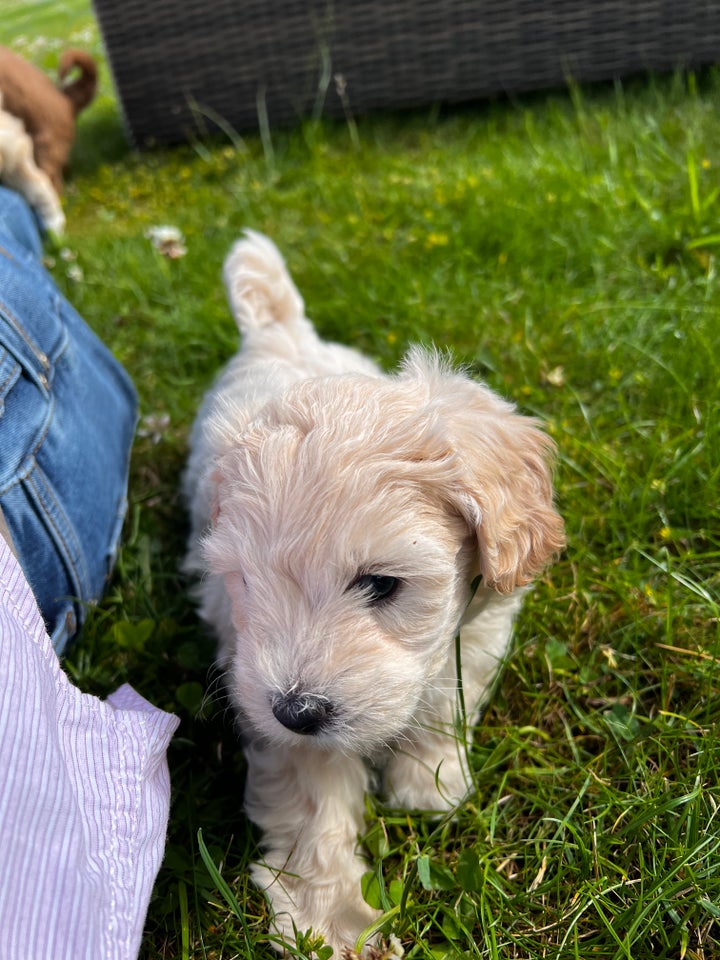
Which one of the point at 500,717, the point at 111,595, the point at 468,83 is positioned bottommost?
the point at 500,717

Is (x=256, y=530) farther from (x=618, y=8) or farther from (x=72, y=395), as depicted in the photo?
(x=618, y=8)

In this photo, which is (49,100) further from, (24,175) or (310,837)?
(310,837)

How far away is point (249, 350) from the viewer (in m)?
2.92

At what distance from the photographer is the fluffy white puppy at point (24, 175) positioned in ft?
14.2

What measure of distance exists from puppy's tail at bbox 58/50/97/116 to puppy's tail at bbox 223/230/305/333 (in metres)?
4.00

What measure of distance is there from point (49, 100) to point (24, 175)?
1.28 m

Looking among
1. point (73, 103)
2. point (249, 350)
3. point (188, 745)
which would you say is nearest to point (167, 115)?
point (73, 103)

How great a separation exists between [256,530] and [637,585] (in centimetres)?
136

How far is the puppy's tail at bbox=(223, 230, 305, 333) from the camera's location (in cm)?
Result: 304

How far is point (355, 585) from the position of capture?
1.63 m

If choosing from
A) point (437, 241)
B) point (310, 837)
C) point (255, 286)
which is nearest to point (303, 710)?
point (310, 837)

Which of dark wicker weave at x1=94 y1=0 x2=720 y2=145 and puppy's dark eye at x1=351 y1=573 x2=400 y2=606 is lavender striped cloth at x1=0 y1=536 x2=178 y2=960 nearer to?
puppy's dark eye at x1=351 y1=573 x2=400 y2=606

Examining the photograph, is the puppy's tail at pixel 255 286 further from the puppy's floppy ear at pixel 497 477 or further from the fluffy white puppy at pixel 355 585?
the puppy's floppy ear at pixel 497 477

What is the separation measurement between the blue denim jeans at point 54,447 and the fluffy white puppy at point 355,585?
1.54 feet
